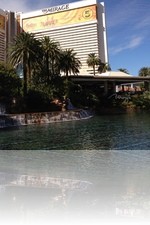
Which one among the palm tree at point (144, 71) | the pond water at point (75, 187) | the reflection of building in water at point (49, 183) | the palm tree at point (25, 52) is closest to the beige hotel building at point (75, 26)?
the palm tree at point (144, 71)

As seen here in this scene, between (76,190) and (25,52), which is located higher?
(25,52)

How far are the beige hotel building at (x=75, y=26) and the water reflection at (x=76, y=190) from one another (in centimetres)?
14034

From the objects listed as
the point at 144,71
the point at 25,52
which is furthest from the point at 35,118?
the point at 144,71

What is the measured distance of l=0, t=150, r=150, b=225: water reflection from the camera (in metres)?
6.55

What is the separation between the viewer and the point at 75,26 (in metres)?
161

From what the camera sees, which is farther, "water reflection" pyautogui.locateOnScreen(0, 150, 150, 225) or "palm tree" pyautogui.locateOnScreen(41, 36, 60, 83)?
"palm tree" pyautogui.locateOnScreen(41, 36, 60, 83)

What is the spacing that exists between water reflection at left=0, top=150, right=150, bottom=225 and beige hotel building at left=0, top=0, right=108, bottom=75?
140 m

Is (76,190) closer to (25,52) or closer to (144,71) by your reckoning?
(25,52)

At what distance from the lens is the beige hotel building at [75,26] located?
517ft

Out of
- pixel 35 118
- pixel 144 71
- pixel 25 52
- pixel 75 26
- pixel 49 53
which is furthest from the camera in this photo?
pixel 75 26

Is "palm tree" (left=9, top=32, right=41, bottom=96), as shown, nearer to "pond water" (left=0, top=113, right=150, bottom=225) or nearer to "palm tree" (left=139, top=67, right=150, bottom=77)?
"pond water" (left=0, top=113, right=150, bottom=225)

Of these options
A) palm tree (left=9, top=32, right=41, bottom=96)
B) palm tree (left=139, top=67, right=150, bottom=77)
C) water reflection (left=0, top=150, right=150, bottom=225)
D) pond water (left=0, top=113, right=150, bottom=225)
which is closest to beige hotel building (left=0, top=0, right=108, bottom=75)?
palm tree (left=139, top=67, right=150, bottom=77)

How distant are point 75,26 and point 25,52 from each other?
114483 millimetres

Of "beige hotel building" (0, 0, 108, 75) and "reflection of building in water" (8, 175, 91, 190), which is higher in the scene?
"beige hotel building" (0, 0, 108, 75)
